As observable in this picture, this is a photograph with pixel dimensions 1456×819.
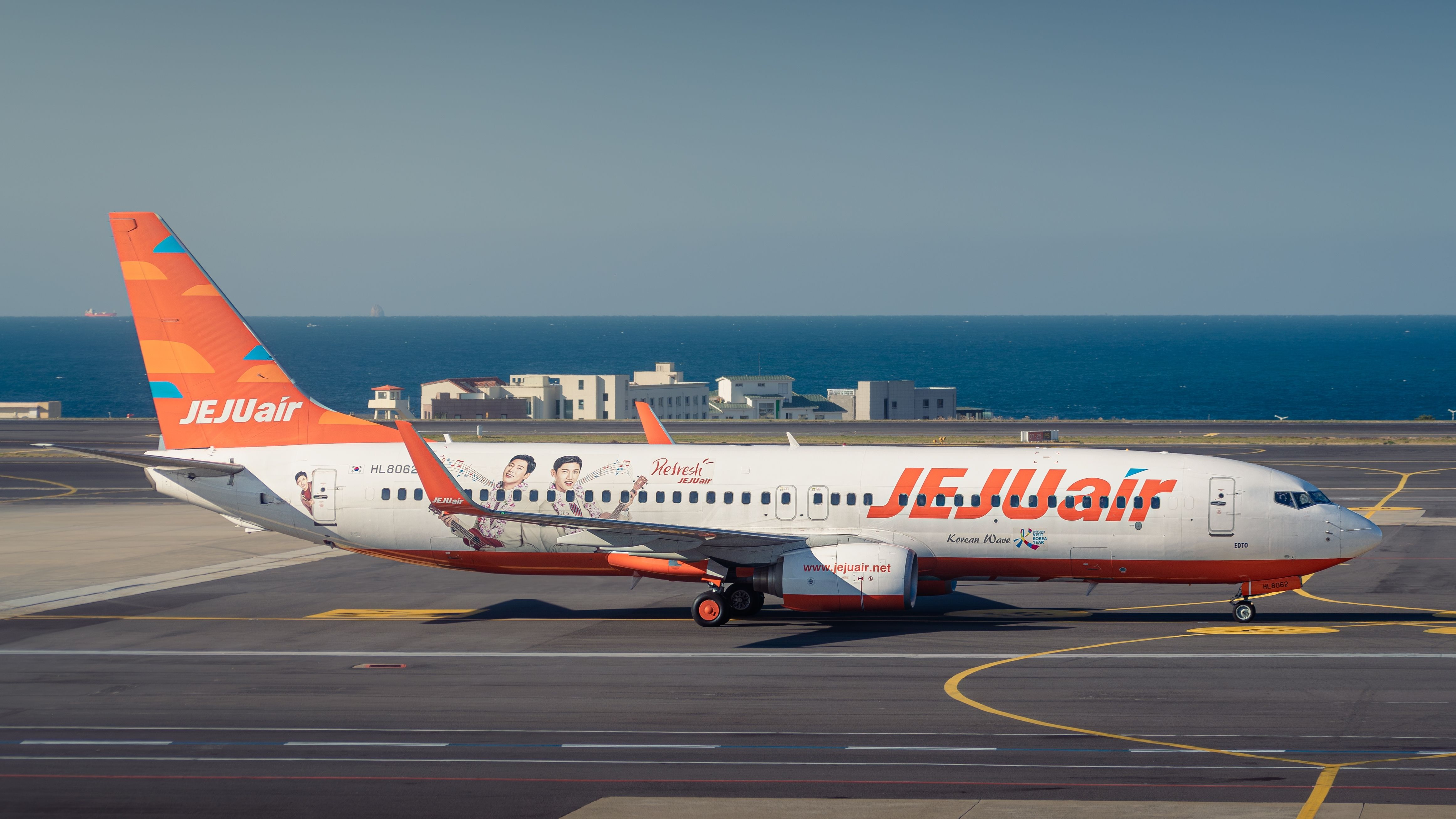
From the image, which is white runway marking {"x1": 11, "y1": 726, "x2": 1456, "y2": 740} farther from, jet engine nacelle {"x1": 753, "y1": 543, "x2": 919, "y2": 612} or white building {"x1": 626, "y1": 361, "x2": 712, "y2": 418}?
white building {"x1": 626, "y1": 361, "x2": 712, "y2": 418}

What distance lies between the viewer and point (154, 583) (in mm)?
38375

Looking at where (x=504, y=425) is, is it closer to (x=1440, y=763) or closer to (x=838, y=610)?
(x=838, y=610)

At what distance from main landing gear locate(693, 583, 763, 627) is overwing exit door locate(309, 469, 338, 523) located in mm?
10373

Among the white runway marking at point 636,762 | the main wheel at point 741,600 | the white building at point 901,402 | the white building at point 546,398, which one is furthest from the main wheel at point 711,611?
the white building at point 901,402

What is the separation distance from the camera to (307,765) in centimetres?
2045

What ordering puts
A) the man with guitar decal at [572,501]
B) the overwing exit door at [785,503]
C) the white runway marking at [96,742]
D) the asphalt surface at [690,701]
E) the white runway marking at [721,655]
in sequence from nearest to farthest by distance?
the asphalt surface at [690,701]
the white runway marking at [96,742]
the white runway marking at [721,655]
the overwing exit door at [785,503]
the man with guitar decal at [572,501]

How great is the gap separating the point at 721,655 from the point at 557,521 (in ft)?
17.5

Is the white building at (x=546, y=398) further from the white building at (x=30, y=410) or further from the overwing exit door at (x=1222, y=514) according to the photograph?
the overwing exit door at (x=1222, y=514)

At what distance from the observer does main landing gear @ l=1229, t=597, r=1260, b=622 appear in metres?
32.2

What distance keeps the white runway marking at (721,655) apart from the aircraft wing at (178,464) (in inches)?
Result: 200

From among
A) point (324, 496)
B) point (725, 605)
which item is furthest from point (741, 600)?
point (324, 496)

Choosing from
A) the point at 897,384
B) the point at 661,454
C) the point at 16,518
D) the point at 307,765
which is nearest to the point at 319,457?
the point at 661,454

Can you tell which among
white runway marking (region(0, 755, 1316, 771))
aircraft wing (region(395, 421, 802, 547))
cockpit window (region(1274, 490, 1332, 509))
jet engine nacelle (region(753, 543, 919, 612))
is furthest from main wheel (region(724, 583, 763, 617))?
cockpit window (region(1274, 490, 1332, 509))

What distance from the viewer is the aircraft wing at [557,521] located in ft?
97.3
